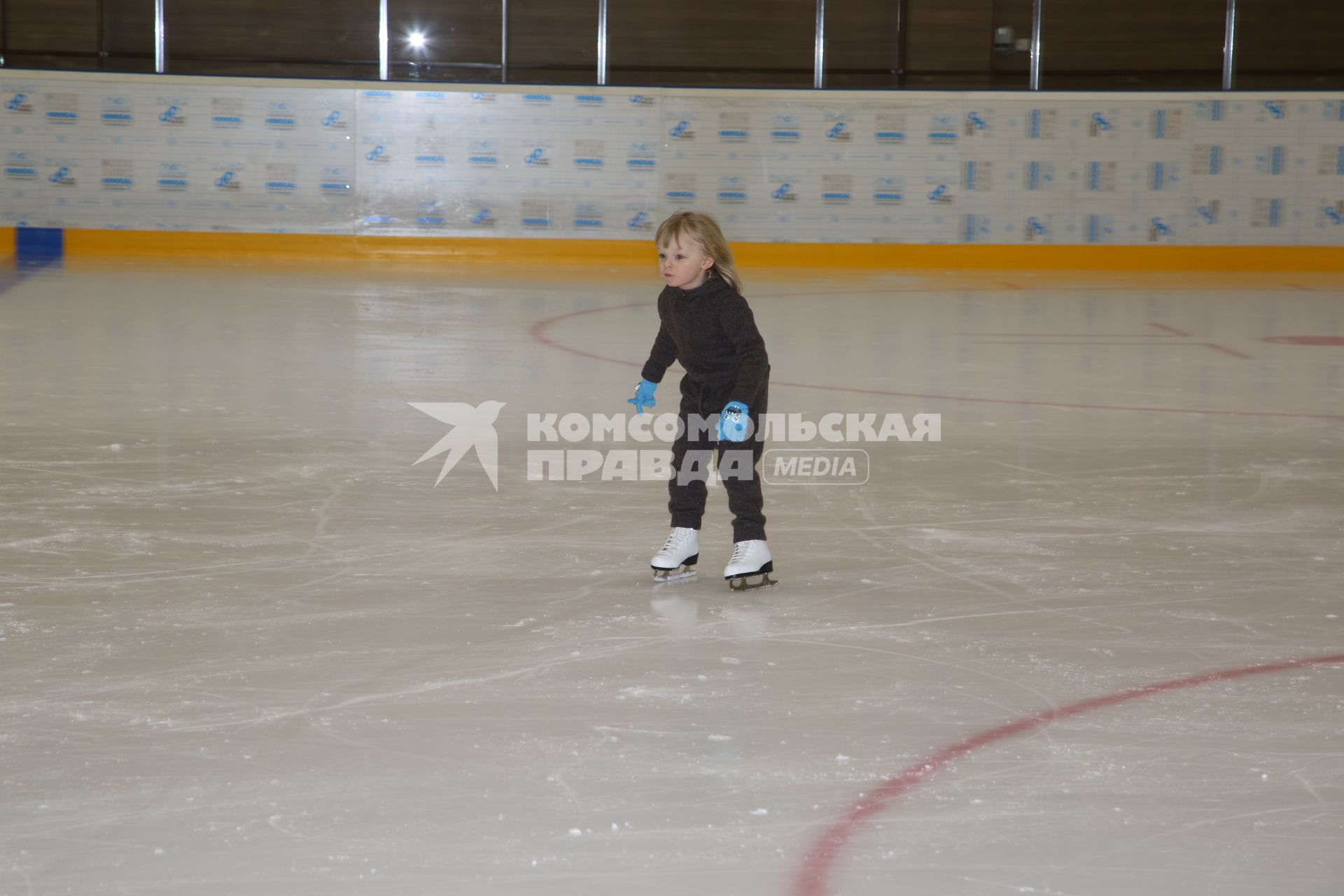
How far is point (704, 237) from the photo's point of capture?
319 centimetres

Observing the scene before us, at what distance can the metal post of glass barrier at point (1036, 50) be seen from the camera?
557 inches

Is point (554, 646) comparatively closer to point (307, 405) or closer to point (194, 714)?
point (194, 714)

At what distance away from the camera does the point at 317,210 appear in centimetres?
1335

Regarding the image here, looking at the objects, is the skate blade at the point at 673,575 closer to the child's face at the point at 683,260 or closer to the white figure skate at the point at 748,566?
the white figure skate at the point at 748,566

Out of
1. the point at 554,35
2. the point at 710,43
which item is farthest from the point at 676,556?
the point at 710,43

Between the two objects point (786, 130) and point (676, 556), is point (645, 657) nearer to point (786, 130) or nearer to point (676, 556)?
point (676, 556)

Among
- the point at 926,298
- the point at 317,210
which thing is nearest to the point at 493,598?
the point at 926,298

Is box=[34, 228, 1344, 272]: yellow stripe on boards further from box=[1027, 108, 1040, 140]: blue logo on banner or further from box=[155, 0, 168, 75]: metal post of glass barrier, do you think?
box=[155, 0, 168, 75]: metal post of glass barrier

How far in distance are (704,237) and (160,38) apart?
1180cm

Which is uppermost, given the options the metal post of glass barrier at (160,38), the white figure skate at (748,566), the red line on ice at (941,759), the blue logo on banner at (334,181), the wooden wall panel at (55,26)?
the wooden wall panel at (55,26)

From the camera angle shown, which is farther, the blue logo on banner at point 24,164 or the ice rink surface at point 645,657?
the blue logo on banner at point 24,164

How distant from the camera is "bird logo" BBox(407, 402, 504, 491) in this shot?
4.59 meters

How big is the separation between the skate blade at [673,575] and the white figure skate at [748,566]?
0.09 m

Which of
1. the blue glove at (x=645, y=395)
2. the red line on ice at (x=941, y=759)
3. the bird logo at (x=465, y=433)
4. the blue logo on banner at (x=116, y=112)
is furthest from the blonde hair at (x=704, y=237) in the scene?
the blue logo on banner at (x=116, y=112)
